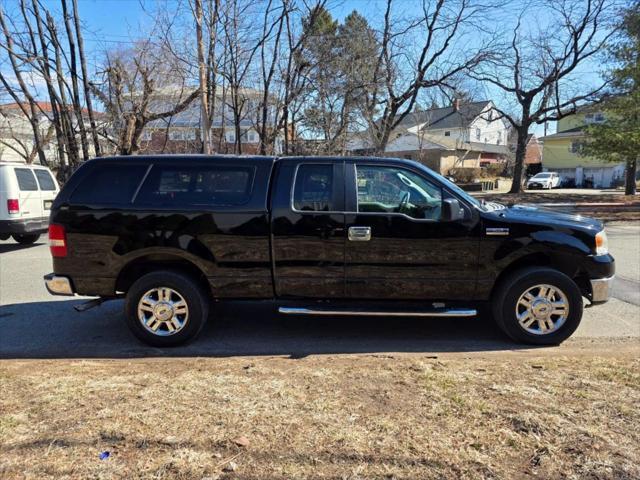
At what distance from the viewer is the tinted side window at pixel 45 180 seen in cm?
1108

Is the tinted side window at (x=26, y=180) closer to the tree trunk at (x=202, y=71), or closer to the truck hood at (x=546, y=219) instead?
the tree trunk at (x=202, y=71)

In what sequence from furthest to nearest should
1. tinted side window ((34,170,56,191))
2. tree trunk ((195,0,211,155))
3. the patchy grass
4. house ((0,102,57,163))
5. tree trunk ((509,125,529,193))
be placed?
tree trunk ((509,125,529,193))
house ((0,102,57,163))
tree trunk ((195,0,211,155))
tinted side window ((34,170,56,191))
the patchy grass

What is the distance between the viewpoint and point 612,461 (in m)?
2.61

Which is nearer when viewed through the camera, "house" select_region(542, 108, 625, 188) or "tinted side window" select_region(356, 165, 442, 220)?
"tinted side window" select_region(356, 165, 442, 220)

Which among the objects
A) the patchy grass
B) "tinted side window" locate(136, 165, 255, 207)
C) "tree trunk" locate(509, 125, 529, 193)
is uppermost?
"tree trunk" locate(509, 125, 529, 193)

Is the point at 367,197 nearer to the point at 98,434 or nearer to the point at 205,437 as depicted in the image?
the point at 205,437

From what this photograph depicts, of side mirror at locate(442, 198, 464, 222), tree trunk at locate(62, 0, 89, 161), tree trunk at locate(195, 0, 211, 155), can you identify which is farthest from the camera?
tree trunk at locate(62, 0, 89, 161)

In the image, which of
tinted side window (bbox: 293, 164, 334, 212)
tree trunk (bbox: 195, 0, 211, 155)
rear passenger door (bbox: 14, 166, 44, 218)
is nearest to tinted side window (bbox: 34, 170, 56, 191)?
rear passenger door (bbox: 14, 166, 44, 218)

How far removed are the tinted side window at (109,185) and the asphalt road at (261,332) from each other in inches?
57.8

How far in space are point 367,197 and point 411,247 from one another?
25.3 inches

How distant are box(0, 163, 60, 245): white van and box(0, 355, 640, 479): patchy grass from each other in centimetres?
727

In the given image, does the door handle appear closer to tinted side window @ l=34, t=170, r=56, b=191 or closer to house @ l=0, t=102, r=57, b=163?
tinted side window @ l=34, t=170, r=56, b=191

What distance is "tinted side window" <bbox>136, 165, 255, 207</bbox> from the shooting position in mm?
4691

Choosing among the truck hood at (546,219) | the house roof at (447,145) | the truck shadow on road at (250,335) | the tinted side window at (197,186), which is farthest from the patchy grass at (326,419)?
the house roof at (447,145)
